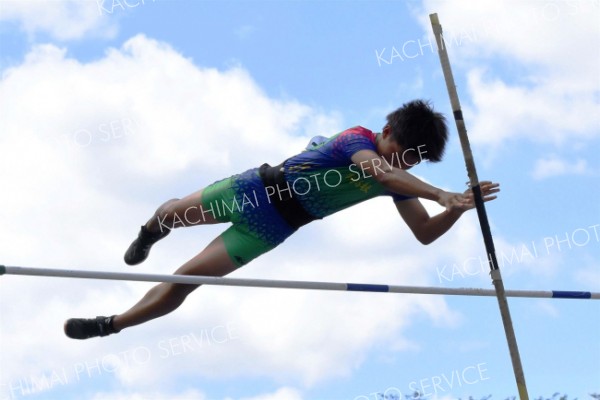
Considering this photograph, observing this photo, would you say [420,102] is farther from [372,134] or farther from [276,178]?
[276,178]

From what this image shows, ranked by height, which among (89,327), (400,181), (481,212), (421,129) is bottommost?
(89,327)

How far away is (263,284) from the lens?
6961 millimetres

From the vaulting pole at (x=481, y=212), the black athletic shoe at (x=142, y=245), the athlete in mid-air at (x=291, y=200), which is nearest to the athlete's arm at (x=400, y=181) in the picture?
the athlete in mid-air at (x=291, y=200)

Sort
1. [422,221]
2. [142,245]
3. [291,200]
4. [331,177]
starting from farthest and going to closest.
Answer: [142,245] → [422,221] → [291,200] → [331,177]

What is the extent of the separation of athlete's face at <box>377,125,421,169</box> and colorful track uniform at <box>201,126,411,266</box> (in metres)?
0.08

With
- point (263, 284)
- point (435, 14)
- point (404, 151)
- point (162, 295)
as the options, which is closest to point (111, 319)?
point (162, 295)

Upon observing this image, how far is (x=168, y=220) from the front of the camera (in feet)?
24.3

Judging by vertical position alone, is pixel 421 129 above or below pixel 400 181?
above

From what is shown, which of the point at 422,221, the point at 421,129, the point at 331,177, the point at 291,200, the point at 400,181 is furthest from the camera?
the point at 422,221

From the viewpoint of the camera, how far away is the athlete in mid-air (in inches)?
274

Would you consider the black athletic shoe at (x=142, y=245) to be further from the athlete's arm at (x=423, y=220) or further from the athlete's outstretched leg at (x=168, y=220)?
the athlete's arm at (x=423, y=220)

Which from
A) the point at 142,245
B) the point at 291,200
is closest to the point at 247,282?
the point at 291,200

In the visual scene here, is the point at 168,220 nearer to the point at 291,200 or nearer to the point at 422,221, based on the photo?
the point at 291,200

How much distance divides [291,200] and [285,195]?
1.9 inches
